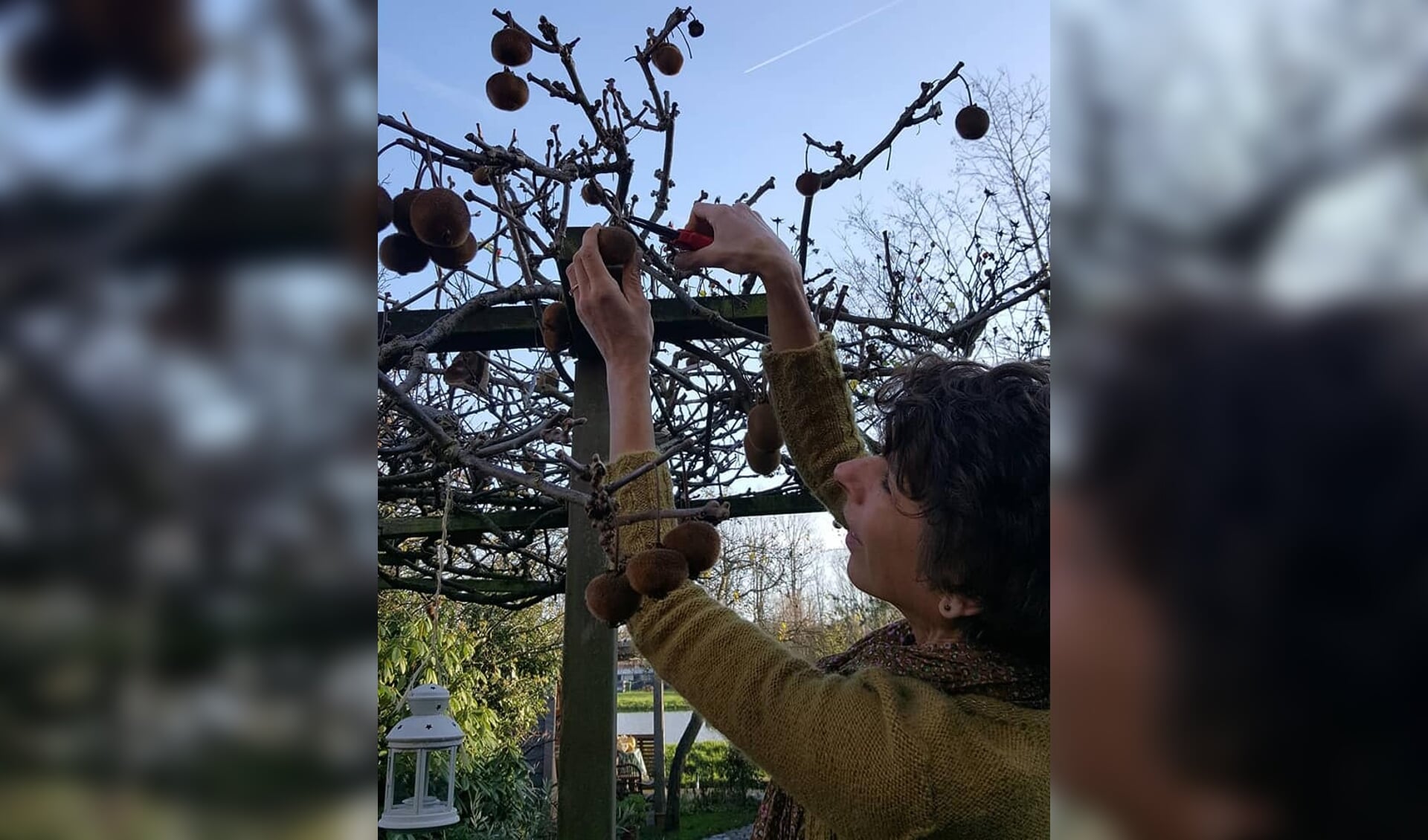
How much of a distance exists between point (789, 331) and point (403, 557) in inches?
83.7

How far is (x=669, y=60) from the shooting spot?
215 cm

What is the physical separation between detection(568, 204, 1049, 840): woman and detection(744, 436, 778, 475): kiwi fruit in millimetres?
507

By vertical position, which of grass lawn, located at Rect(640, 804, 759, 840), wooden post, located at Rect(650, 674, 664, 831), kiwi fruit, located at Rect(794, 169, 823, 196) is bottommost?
grass lawn, located at Rect(640, 804, 759, 840)

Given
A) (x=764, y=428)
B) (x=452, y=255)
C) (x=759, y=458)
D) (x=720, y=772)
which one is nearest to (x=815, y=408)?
(x=764, y=428)

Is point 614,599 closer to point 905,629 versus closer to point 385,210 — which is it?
point 905,629

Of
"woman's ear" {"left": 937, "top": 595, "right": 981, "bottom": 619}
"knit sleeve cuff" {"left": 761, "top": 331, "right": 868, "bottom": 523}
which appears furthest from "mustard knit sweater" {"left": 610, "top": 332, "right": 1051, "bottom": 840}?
"knit sleeve cuff" {"left": 761, "top": 331, "right": 868, "bottom": 523}

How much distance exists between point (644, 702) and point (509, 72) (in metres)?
13.5

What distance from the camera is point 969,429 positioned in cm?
107

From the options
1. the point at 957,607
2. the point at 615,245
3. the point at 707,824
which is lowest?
the point at 707,824

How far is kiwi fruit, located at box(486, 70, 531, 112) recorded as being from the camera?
1.86 m

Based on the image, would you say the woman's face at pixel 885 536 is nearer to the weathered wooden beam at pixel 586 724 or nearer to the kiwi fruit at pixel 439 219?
the kiwi fruit at pixel 439 219
